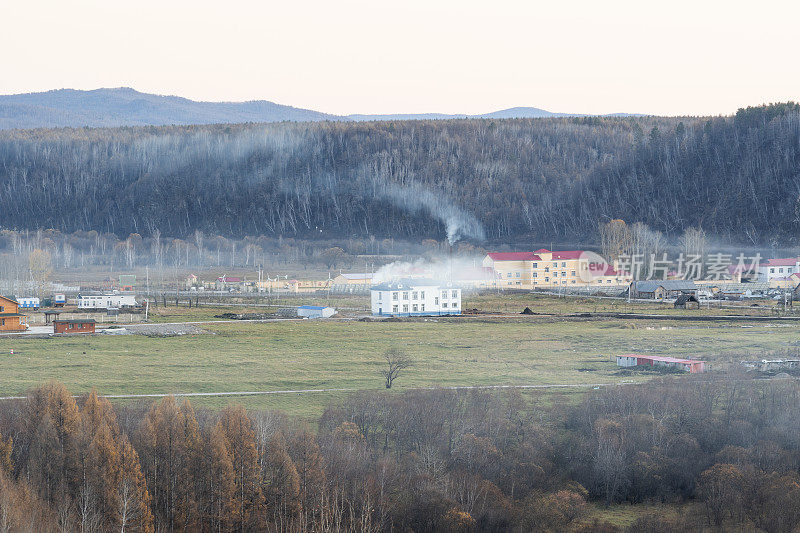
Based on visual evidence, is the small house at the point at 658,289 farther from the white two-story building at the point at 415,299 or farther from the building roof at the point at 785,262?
the white two-story building at the point at 415,299

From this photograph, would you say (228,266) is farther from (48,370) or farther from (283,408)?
(283,408)

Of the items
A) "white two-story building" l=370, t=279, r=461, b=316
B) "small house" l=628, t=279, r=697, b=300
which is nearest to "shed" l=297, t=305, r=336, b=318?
"white two-story building" l=370, t=279, r=461, b=316

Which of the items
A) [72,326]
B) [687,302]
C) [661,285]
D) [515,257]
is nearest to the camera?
[72,326]

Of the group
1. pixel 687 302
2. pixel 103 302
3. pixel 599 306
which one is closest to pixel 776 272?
pixel 687 302

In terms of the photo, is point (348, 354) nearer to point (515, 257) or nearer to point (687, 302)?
point (687, 302)

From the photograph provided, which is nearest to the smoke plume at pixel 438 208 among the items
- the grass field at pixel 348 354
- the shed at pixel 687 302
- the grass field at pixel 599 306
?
the grass field at pixel 599 306

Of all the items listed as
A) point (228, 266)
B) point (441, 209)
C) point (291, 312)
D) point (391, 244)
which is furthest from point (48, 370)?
point (441, 209)
